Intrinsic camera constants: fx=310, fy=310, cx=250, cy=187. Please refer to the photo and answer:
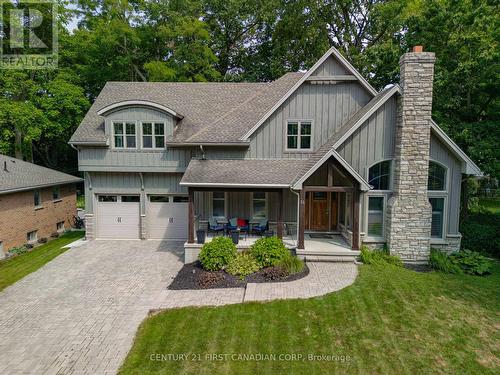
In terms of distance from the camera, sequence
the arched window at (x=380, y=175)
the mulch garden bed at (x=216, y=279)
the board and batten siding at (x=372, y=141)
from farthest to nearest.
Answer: the arched window at (x=380, y=175), the board and batten siding at (x=372, y=141), the mulch garden bed at (x=216, y=279)

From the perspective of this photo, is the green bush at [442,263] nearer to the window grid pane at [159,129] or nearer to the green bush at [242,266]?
the green bush at [242,266]

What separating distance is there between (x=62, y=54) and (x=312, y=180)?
27499 millimetres

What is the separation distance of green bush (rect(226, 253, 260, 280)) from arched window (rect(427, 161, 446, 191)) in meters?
7.80

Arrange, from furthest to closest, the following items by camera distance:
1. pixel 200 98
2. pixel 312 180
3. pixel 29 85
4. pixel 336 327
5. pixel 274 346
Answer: pixel 29 85, pixel 200 98, pixel 312 180, pixel 336 327, pixel 274 346

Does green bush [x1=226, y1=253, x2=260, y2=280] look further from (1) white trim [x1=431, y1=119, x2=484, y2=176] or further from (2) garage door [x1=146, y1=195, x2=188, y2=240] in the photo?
(1) white trim [x1=431, y1=119, x2=484, y2=176]

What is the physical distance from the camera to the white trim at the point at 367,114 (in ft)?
39.4

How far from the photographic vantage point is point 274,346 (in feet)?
24.5

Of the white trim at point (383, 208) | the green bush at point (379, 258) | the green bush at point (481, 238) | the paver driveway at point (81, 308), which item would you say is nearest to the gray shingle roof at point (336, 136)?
the white trim at point (383, 208)

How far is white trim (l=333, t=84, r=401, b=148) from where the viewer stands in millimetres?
12016

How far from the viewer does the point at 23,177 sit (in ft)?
54.9

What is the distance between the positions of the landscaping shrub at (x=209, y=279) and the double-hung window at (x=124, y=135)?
26.6 feet

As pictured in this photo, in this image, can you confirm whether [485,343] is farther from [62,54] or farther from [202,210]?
[62,54]

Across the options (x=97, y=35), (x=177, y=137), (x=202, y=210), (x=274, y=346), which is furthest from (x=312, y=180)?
(x=97, y=35)

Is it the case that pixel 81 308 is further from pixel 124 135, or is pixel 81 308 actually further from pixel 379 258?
pixel 379 258
